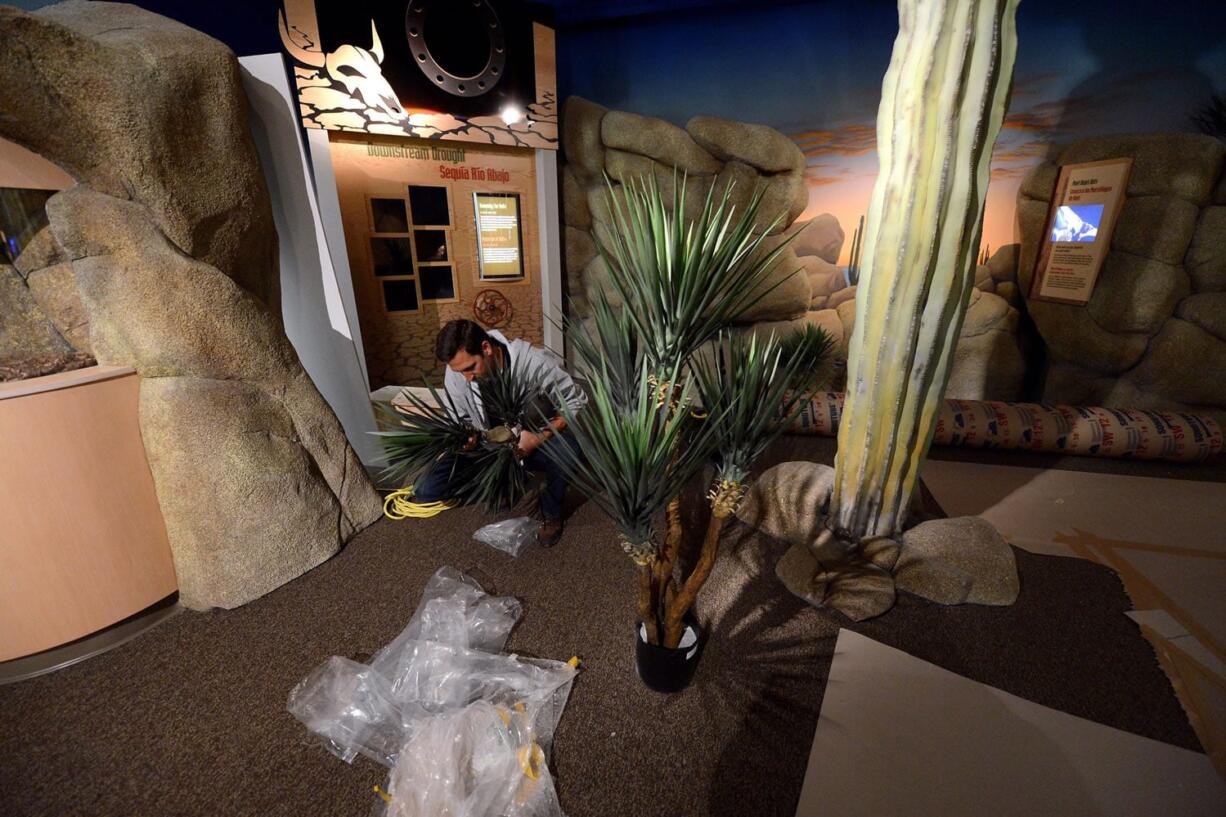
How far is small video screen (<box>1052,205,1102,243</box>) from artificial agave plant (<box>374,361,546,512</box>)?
404 cm

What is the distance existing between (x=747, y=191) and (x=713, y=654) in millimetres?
3831

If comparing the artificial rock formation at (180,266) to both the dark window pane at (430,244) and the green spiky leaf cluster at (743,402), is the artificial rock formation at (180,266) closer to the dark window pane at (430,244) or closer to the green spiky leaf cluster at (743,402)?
the dark window pane at (430,244)

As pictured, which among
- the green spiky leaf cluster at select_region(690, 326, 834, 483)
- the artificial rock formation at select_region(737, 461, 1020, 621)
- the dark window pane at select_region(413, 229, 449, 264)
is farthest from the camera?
the dark window pane at select_region(413, 229, 449, 264)

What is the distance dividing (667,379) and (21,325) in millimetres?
2105

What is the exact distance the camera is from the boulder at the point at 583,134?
3965 millimetres

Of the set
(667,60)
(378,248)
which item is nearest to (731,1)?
(667,60)

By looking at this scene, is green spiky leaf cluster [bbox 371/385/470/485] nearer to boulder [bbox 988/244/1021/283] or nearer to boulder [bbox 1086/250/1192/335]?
boulder [bbox 1086/250/1192/335]

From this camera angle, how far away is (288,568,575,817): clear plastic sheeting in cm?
103

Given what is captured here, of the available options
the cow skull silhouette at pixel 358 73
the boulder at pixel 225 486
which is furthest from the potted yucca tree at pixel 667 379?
the cow skull silhouette at pixel 358 73

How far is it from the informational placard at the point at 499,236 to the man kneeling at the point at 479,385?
177cm

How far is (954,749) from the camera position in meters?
1.17

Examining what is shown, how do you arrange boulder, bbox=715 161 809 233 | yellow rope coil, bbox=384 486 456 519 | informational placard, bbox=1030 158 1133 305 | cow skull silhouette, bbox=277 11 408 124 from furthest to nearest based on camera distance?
boulder, bbox=715 161 809 233
informational placard, bbox=1030 158 1133 305
cow skull silhouette, bbox=277 11 408 124
yellow rope coil, bbox=384 486 456 519

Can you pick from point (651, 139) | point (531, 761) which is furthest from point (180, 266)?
point (651, 139)

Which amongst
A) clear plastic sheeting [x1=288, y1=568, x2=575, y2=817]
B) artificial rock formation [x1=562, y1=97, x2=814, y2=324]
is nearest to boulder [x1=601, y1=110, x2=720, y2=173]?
artificial rock formation [x1=562, y1=97, x2=814, y2=324]
